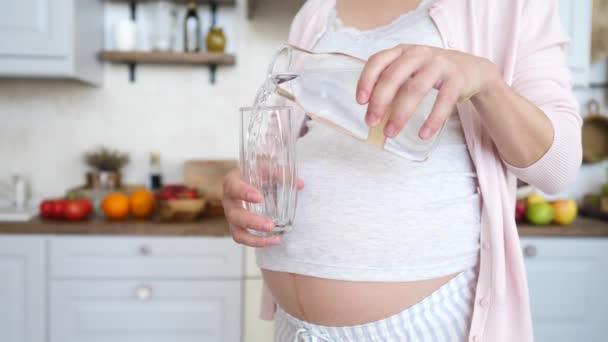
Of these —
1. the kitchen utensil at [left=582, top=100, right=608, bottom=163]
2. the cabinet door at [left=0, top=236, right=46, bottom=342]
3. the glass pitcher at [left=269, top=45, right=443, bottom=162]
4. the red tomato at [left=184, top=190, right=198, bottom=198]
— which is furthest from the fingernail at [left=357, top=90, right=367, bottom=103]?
the kitchen utensil at [left=582, top=100, right=608, bottom=163]

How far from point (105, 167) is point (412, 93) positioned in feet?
5.62

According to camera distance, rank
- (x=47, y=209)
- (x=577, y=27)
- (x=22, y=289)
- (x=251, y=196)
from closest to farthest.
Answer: (x=251, y=196) < (x=22, y=289) < (x=47, y=209) < (x=577, y=27)

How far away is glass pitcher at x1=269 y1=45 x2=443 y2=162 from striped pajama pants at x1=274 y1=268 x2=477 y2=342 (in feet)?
0.61

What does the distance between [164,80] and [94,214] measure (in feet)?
1.94

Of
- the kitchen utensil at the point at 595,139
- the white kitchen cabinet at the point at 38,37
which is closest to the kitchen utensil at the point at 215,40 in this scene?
the white kitchen cabinet at the point at 38,37

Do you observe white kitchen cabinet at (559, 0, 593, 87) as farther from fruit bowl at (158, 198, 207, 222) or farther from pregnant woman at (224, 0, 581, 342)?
fruit bowl at (158, 198, 207, 222)

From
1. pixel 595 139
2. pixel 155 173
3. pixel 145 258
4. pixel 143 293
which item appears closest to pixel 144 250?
pixel 145 258

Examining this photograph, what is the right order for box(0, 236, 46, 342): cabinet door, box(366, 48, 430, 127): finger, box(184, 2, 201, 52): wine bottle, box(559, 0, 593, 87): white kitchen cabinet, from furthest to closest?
box(184, 2, 201, 52): wine bottle → box(559, 0, 593, 87): white kitchen cabinet → box(0, 236, 46, 342): cabinet door → box(366, 48, 430, 127): finger

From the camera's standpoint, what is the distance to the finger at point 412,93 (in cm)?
40

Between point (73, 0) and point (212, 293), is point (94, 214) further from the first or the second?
point (73, 0)

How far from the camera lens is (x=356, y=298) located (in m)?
0.63

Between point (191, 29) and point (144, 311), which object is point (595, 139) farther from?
point (144, 311)

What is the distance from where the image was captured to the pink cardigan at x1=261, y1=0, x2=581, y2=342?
1.98ft

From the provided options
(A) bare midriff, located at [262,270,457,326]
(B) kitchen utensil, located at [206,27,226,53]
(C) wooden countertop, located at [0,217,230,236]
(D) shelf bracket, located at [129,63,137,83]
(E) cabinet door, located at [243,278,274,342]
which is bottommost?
(E) cabinet door, located at [243,278,274,342]
